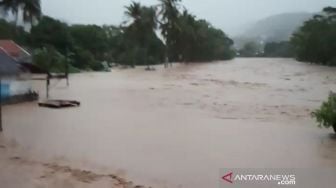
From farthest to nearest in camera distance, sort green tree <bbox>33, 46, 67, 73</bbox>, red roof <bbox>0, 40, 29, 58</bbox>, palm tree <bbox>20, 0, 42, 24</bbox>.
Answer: palm tree <bbox>20, 0, 42, 24</bbox> → green tree <bbox>33, 46, 67, 73</bbox> → red roof <bbox>0, 40, 29, 58</bbox>

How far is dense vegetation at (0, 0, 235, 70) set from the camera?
138ft

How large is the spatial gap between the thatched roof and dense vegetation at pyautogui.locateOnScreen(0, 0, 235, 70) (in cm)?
1537

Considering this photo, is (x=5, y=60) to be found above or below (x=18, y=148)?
above

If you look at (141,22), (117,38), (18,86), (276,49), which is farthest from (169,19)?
(276,49)

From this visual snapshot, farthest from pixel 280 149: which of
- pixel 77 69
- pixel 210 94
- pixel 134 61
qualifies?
pixel 134 61

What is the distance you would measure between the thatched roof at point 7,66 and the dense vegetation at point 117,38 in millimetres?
15370

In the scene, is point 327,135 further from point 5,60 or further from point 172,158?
point 5,60

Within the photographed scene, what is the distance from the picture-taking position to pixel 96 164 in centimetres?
863

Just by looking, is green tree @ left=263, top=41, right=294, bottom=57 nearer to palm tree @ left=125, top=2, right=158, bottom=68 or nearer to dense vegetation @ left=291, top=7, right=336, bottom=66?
dense vegetation @ left=291, top=7, right=336, bottom=66

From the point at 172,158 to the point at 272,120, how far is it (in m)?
6.27

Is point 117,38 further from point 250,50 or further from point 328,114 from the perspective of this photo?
point 250,50

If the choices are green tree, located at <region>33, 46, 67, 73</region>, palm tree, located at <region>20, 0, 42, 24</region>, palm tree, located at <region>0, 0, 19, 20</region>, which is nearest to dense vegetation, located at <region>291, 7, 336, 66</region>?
green tree, located at <region>33, 46, 67, 73</region>

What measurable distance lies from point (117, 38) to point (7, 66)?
47797 millimetres

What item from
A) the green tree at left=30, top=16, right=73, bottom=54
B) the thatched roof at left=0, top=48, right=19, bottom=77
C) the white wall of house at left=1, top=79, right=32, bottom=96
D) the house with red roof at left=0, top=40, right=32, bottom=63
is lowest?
the white wall of house at left=1, top=79, right=32, bottom=96
